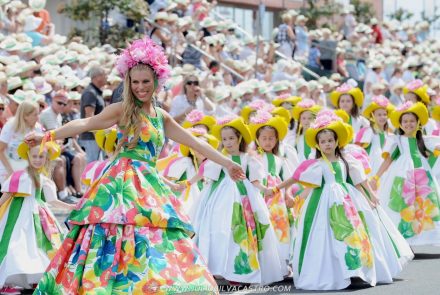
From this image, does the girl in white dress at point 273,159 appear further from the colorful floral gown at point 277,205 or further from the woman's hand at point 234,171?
the woman's hand at point 234,171

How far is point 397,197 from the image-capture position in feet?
39.9

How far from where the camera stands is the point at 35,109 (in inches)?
413

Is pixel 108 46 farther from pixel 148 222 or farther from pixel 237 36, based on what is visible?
pixel 148 222

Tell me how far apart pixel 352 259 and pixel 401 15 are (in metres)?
25.9

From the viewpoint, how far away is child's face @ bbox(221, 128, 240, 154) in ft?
33.3

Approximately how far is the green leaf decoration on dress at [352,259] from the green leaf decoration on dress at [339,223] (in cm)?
14

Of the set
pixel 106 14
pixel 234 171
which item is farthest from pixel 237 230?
pixel 106 14

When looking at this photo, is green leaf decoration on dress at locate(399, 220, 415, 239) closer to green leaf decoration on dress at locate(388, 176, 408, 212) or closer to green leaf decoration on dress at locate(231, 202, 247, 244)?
green leaf decoration on dress at locate(388, 176, 408, 212)

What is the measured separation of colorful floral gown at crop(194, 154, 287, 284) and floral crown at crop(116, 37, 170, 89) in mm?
2570

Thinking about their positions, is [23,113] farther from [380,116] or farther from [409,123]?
[380,116]

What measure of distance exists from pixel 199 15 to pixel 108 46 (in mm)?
2818

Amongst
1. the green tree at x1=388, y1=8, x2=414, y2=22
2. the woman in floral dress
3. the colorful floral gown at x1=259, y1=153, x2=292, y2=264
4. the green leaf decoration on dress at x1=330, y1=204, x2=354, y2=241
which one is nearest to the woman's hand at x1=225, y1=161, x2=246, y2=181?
the woman in floral dress

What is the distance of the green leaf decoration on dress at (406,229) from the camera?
11.9m

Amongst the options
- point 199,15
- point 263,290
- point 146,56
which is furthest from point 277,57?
point 146,56
